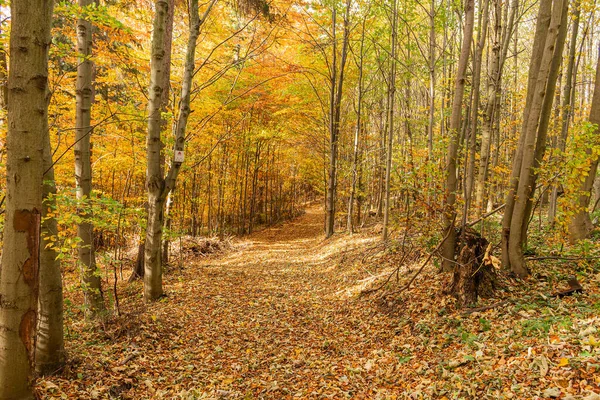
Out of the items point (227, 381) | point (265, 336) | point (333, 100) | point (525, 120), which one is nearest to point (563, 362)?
point (227, 381)

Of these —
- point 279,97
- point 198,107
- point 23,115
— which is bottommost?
point 23,115

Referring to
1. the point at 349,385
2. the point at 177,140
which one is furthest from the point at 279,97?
the point at 349,385

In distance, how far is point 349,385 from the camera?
425 cm

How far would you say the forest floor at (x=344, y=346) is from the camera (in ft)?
11.8

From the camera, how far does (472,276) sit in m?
5.48

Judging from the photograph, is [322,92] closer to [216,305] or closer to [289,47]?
[289,47]

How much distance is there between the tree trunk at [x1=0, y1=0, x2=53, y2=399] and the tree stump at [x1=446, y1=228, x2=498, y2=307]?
5.39 metres

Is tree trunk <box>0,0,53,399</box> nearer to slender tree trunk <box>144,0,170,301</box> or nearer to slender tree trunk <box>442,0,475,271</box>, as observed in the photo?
slender tree trunk <box>144,0,170,301</box>

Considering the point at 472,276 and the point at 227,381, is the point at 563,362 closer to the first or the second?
the point at 472,276

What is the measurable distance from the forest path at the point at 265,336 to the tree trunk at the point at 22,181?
2054 mm

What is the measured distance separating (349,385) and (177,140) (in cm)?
517

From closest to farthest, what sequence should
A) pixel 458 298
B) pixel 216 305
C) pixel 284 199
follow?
pixel 458 298 < pixel 216 305 < pixel 284 199

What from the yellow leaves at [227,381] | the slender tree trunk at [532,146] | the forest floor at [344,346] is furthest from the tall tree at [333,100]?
the yellow leaves at [227,381]

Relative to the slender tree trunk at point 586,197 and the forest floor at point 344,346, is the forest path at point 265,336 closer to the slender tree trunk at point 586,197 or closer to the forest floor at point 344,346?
the forest floor at point 344,346
